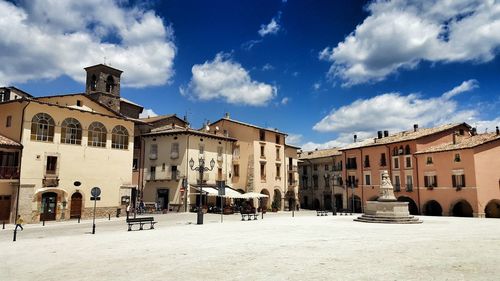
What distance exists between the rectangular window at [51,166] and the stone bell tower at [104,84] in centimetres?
1654

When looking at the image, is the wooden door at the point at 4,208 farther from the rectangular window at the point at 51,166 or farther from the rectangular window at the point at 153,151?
the rectangular window at the point at 153,151

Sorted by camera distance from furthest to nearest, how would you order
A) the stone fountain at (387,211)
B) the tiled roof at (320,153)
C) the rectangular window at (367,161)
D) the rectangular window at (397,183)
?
1. the tiled roof at (320,153)
2. the rectangular window at (367,161)
3. the rectangular window at (397,183)
4. the stone fountain at (387,211)

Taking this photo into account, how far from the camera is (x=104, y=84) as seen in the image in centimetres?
4700

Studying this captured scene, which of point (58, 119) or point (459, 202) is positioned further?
point (459, 202)

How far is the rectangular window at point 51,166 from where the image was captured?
1176 inches

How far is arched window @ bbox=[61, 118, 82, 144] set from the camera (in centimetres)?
3120

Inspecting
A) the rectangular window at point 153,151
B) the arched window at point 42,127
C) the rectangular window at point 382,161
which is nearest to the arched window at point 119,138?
the arched window at point 42,127

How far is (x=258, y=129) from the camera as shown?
167 feet

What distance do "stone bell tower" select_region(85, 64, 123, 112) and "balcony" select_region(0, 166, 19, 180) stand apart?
19.0 meters

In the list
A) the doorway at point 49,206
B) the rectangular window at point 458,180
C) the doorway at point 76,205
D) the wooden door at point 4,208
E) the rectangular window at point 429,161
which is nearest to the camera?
the wooden door at point 4,208

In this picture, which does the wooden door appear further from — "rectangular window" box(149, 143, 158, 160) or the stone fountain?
the stone fountain

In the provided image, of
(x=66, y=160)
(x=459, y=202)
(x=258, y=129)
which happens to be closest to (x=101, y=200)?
(x=66, y=160)

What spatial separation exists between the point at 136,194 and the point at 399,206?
28666 millimetres

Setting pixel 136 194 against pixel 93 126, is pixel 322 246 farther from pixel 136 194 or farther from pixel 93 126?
pixel 136 194
